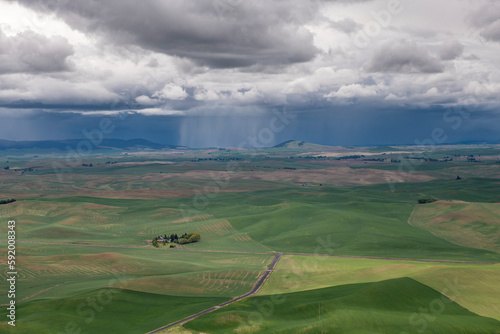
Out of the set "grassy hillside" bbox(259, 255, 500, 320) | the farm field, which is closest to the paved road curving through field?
the farm field

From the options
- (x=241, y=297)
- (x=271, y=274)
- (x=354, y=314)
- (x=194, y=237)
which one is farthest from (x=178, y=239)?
(x=354, y=314)

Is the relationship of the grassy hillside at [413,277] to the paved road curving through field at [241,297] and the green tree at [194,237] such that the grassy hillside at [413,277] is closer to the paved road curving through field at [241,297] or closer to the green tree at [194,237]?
the paved road curving through field at [241,297]

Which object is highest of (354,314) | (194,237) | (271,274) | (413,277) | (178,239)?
(413,277)

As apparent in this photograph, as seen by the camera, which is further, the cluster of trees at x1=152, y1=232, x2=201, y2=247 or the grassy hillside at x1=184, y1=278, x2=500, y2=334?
the cluster of trees at x1=152, y1=232, x2=201, y2=247

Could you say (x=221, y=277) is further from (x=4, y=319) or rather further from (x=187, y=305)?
(x=4, y=319)

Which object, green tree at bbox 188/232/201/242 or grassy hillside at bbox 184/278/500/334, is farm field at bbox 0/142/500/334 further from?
green tree at bbox 188/232/201/242

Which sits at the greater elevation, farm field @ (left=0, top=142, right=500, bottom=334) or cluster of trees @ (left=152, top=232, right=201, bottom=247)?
farm field @ (left=0, top=142, right=500, bottom=334)

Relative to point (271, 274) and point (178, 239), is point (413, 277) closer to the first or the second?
point (271, 274)

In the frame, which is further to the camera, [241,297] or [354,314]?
[241,297]

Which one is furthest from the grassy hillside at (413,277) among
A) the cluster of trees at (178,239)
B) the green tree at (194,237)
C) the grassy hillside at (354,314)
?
the green tree at (194,237)

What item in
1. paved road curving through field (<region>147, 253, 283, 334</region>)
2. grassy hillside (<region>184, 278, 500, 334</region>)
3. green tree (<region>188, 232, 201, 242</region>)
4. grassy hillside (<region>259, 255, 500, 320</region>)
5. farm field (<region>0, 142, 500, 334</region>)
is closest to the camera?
grassy hillside (<region>184, 278, 500, 334</region>)
